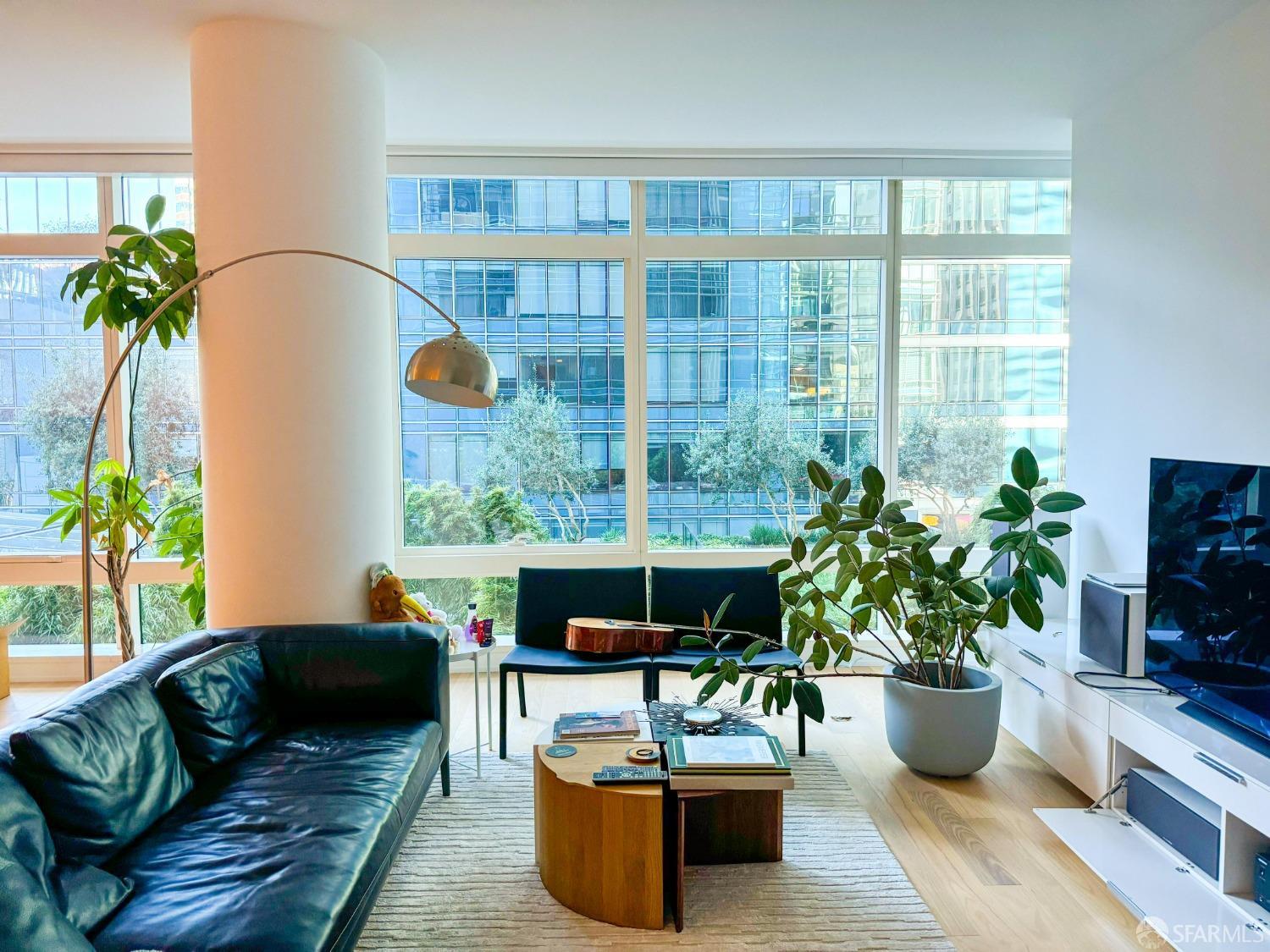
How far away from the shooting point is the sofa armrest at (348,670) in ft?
10.2

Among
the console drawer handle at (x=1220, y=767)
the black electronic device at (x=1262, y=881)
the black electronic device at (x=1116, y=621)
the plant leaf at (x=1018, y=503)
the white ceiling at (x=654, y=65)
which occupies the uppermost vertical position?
the white ceiling at (x=654, y=65)

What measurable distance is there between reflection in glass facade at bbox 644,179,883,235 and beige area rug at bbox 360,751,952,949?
3.16 meters

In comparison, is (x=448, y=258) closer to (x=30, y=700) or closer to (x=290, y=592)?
(x=290, y=592)

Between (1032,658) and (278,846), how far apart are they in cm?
293

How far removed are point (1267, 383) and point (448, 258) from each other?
3.86 m

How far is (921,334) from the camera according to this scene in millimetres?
5016

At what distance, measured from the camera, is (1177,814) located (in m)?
2.69

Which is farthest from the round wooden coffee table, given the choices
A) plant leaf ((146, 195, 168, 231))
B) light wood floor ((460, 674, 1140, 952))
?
plant leaf ((146, 195, 168, 231))

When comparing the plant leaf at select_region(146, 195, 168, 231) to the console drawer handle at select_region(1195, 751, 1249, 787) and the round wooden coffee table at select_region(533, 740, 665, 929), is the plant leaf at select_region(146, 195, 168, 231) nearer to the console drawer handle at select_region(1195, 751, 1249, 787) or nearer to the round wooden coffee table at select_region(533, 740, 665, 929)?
the round wooden coffee table at select_region(533, 740, 665, 929)

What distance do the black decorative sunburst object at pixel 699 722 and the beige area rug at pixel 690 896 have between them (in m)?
0.43

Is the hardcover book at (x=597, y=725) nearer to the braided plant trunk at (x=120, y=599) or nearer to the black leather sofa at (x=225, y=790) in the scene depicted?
the black leather sofa at (x=225, y=790)

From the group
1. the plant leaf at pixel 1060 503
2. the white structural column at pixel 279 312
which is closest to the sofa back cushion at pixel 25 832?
the white structural column at pixel 279 312

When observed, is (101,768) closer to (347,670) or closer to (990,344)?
(347,670)

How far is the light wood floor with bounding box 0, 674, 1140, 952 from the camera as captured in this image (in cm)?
251
